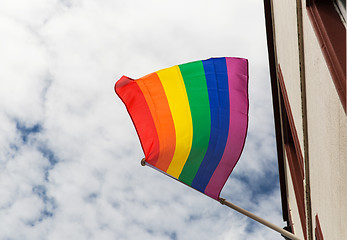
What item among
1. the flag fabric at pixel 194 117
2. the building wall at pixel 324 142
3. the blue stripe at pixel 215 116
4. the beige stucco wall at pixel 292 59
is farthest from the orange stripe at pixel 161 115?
the building wall at pixel 324 142

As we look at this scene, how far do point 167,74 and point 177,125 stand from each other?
1.13 m

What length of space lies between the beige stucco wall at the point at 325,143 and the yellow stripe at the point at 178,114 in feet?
8.09

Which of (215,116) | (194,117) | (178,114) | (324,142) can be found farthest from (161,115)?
(324,142)

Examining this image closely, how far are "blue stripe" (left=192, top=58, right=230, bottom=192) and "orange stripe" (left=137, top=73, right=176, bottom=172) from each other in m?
0.62

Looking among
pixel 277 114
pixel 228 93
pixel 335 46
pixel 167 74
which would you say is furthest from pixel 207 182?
pixel 277 114

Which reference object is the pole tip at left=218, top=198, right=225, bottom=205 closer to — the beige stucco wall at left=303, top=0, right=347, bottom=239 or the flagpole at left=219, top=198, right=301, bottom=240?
the flagpole at left=219, top=198, right=301, bottom=240

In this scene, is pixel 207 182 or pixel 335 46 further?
pixel 207 182

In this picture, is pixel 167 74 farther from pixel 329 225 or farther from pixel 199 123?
pixel 329 225

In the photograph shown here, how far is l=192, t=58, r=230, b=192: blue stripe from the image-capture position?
754 cm

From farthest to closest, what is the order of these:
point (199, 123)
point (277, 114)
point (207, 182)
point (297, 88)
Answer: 1. point (277, 114)
2. point (199, 123)
3. point (207, 182)
4. point (297, 88)

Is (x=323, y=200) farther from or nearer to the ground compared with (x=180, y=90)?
nearer to the ground

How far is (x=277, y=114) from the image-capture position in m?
11.9

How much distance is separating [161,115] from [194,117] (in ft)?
1.98

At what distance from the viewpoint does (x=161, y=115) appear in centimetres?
805
